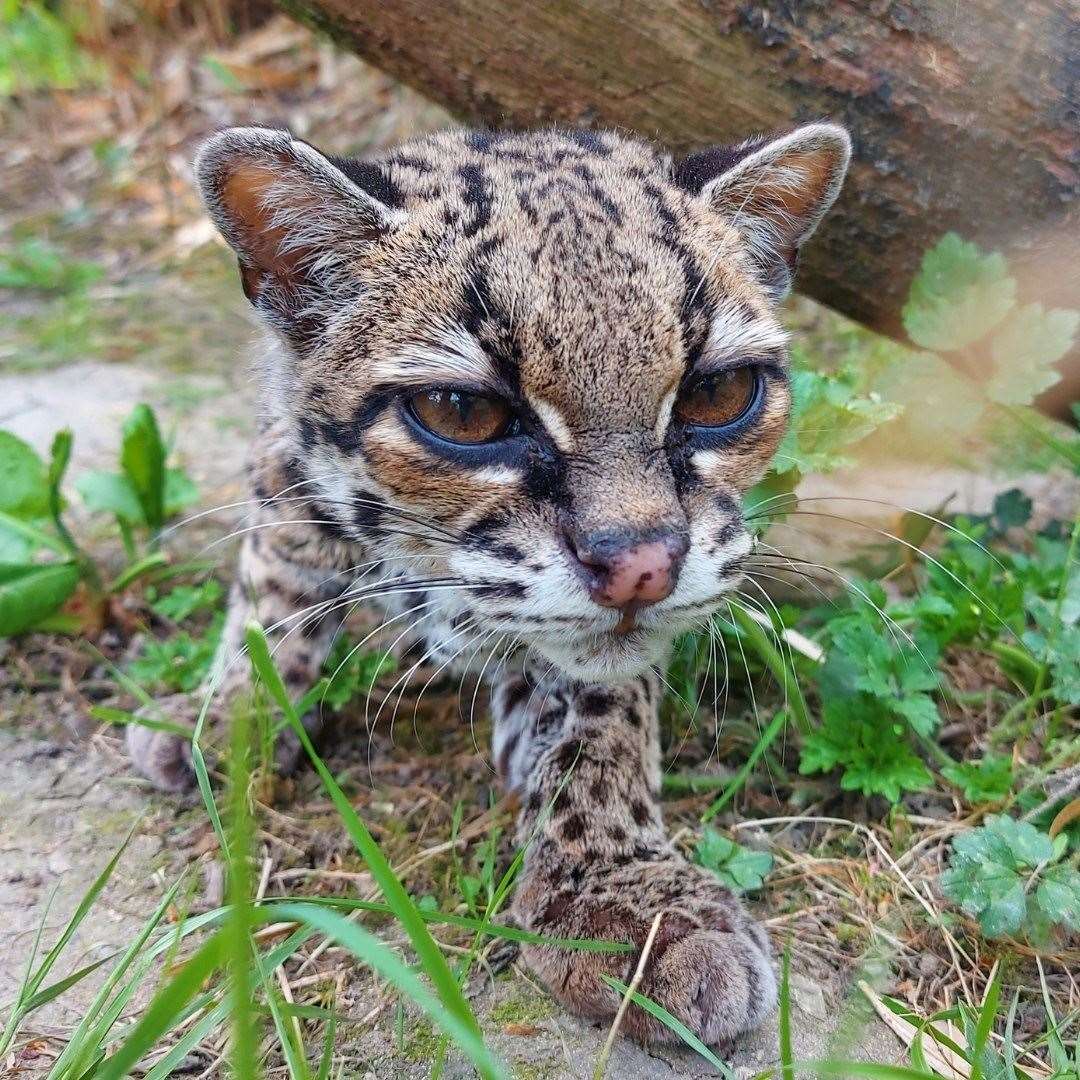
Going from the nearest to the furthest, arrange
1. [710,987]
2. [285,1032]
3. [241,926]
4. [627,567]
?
[241,926] < [285,1032] < [627,567] < [710,987]

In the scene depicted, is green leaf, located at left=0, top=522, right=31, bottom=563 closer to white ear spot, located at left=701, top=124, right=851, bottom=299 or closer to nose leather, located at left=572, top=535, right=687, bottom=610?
nose leather, located at left=572, top=535, right=687, bottom=610

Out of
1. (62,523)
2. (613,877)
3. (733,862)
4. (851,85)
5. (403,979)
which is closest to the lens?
(403,979)

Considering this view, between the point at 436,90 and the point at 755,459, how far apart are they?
2.07m

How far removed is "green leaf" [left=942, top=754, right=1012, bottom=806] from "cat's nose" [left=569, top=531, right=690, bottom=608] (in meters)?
1.19

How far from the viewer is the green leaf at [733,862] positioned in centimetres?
273

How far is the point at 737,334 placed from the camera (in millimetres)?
2670

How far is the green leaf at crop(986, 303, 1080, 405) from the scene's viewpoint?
3404 millimetres

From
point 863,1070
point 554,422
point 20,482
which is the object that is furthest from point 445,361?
A: point 20,482

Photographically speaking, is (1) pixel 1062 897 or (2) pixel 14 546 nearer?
(1) pixel 1062 897

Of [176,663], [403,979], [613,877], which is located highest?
[403,979]

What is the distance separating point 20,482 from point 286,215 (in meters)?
1.80

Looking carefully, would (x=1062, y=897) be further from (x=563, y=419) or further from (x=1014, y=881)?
(x=563, y=419)

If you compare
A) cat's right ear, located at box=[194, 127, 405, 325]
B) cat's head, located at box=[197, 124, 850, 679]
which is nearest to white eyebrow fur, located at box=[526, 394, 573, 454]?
cat's head, located at box=[197, 124, 850, 679]

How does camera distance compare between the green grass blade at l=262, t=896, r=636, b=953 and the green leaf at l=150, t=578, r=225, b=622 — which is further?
the green leaf at l=150, t=578, r=225, b=622
